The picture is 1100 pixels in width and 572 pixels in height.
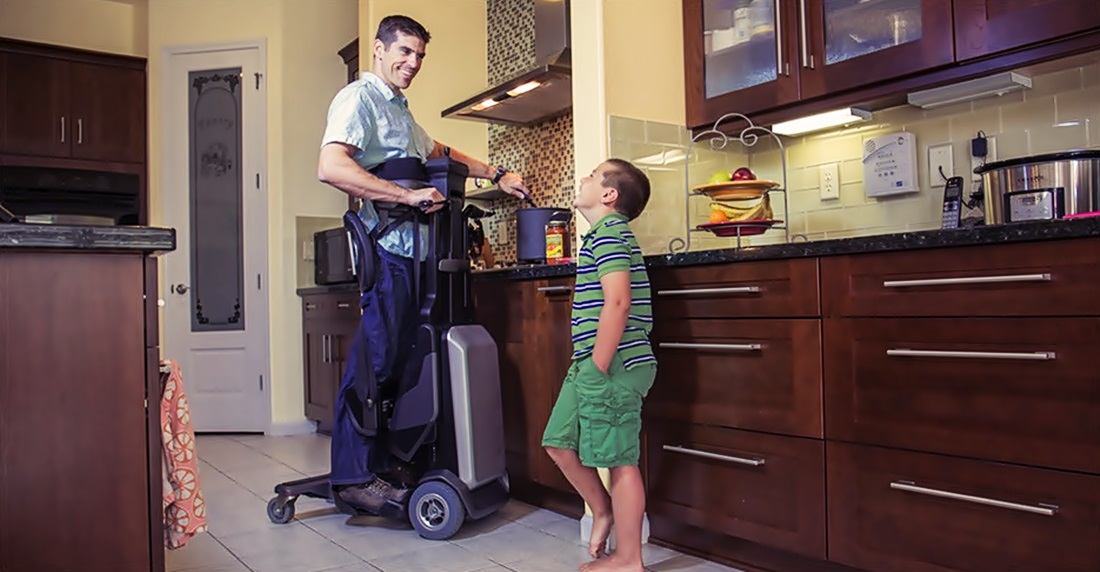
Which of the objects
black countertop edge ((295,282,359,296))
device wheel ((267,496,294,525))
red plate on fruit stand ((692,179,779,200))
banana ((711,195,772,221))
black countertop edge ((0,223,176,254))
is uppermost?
red plate on fruit stand ((692,179,779,200))

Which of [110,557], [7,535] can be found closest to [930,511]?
[110,557]

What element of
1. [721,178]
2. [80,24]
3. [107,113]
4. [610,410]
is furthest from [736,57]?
[80,24]

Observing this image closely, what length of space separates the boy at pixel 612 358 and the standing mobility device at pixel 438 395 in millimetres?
432

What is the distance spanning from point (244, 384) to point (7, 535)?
12.1 ft

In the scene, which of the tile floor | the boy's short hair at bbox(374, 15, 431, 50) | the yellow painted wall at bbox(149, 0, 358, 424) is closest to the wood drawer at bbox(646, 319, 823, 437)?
the tile floor

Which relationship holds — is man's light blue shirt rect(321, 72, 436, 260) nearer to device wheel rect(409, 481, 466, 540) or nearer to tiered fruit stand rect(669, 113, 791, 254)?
device wheel rect(409, 481, 466, 540)

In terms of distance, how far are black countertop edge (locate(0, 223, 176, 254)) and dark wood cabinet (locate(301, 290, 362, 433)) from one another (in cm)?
280

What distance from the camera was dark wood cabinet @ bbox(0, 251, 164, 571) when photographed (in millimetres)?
1349

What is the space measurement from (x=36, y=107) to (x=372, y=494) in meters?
4.03

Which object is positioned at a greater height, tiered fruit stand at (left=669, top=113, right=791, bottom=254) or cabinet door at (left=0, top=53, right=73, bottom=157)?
cabinet door at (left=0, top=53, right=73, bottom=157)

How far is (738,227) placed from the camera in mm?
2525

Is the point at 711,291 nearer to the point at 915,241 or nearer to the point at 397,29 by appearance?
the point at 915,241

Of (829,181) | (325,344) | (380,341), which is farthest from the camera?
(325,344)

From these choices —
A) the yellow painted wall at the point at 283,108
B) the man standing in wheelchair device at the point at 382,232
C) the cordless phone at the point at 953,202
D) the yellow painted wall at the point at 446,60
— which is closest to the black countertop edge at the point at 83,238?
the man standing in wheelchair device at the point at 382,232
